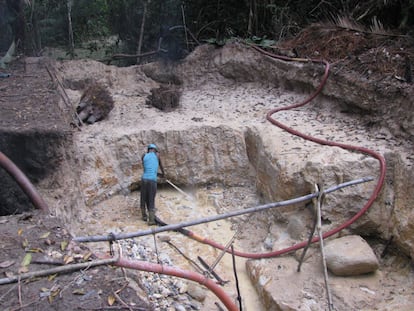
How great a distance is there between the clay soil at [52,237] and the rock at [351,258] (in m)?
2.61

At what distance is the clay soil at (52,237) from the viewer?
2.80 meters

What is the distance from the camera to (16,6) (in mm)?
8914

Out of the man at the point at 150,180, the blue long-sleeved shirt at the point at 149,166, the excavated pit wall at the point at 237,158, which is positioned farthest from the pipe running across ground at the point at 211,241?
the blue long-sleeved shirt at the point at 149,166

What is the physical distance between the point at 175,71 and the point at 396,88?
468 centimetres

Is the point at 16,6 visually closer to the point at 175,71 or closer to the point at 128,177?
the point at 175,71

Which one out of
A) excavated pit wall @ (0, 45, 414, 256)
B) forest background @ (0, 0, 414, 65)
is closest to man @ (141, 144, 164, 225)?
excavated pit wall @ (0, 45, 414, 256)

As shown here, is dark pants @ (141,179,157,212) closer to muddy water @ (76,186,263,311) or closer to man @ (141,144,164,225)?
man @ (141,144,164,225)

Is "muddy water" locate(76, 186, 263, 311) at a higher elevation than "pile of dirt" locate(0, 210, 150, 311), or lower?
lower

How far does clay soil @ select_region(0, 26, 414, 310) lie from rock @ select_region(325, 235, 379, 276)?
261 centimetres

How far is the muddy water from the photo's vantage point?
17.2 feet

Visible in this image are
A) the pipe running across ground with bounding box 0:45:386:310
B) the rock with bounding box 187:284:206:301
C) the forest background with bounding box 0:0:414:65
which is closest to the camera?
the pipe running across ground with bounding box 0:45:386:310

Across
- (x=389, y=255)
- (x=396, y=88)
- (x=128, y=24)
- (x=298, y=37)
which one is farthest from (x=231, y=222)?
(x=128, y=24)

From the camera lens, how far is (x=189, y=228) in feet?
20.8

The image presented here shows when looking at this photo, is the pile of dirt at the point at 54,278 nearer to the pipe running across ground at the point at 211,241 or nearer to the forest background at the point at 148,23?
the pipe running across ground at the point at 211,241
